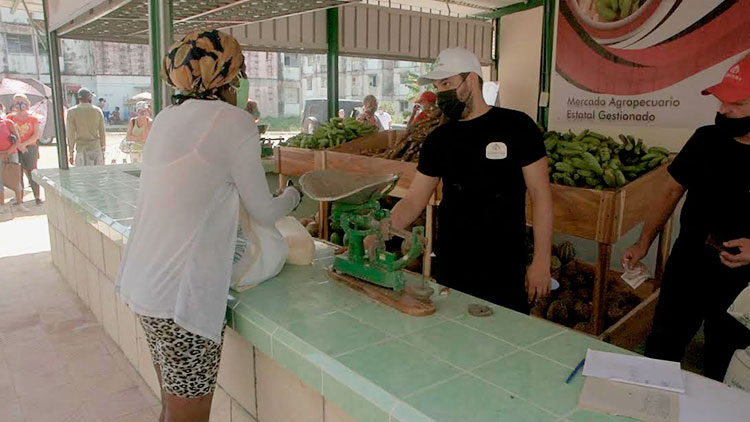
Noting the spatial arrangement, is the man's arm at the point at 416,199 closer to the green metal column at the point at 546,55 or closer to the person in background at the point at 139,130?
the green metal column at the point at 546,55

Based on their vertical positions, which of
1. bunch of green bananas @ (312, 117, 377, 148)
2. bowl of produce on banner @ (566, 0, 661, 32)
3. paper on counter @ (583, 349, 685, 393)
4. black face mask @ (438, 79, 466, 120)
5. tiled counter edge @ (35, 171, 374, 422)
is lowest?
tiled counter edge @ (35, 171, 374, 422)

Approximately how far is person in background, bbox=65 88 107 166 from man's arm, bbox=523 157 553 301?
7.47 m

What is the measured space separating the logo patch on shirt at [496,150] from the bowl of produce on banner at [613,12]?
3373 millimetres

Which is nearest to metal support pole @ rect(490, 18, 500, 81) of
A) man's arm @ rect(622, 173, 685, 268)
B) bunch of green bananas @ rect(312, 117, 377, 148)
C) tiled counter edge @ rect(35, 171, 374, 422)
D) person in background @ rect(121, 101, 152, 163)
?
bunch of green bananas @ rect(312, 117, 377, 148)

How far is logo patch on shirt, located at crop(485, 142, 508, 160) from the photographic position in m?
2.05

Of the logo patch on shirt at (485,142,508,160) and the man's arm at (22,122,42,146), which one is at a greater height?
the logo patch on shirt at (485,142,508,160)

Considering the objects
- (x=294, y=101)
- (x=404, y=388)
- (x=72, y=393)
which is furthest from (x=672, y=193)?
(x=294, y=101)

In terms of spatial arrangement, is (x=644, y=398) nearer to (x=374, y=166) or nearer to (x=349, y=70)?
(x=374, y=166)

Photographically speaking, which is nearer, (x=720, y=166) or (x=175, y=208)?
(x=175, y=208)

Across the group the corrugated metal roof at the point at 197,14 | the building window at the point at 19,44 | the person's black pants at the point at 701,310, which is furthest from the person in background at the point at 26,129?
the building window at the point at 19,44

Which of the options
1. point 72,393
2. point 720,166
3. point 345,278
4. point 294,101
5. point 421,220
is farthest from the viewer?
point 294,101

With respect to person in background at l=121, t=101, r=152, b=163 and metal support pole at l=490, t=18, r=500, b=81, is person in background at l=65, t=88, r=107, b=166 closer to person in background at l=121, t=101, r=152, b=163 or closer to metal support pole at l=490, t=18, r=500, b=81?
person in background at l=121, t=101, r=152, b=163

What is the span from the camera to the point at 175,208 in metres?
1.50

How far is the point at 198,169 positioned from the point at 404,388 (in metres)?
0.79
